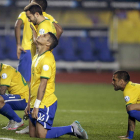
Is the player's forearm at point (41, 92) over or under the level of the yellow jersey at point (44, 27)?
under

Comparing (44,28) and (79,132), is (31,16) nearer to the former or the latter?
(44,28)

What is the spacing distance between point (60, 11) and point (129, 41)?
13.7ft

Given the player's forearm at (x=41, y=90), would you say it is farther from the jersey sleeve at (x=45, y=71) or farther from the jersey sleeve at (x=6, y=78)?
the jersey sleeve at (x=6, y=78)

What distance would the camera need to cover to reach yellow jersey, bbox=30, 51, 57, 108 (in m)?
5.03

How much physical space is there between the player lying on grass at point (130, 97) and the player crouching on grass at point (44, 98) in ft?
2.12

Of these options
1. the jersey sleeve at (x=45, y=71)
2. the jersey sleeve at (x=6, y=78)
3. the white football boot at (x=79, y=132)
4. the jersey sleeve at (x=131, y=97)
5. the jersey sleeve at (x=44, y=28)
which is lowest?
the white football boot at (x=79, y=132)

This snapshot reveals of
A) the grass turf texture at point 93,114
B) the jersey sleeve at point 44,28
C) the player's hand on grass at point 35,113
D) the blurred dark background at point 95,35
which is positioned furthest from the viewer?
the blurred dark background at point 95,35

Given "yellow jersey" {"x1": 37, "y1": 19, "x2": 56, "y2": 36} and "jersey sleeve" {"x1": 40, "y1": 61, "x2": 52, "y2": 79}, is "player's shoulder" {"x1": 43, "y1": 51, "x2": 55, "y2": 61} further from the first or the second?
"yellow jersey" {"x1": 37, "y1": 19, "x2": 56, "y2": 36}

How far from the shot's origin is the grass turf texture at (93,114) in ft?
18.9

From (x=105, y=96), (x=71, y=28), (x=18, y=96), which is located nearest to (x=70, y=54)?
(x=71, y=28)

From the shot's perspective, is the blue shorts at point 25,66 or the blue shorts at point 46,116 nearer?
the blue shorts at point 46,116

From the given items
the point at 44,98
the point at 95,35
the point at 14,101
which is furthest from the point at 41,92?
the point at 95,35

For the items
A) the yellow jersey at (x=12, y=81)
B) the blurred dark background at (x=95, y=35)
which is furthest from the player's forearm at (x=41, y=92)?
→ the blurred dark background at (x=95, y=35)

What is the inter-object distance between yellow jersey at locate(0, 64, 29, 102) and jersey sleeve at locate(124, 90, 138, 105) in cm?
177
